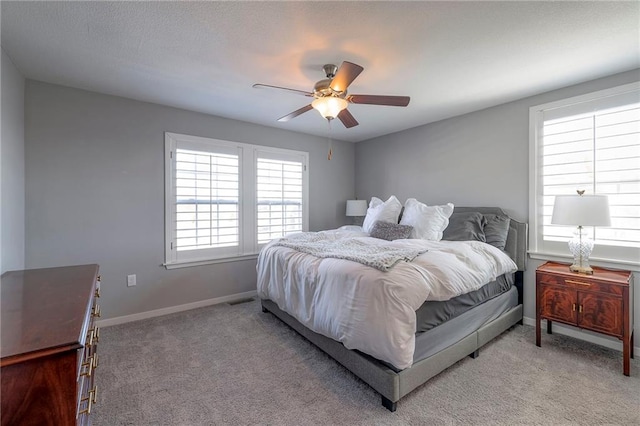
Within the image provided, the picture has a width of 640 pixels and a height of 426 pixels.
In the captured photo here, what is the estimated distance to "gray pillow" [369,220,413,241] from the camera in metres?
3.28

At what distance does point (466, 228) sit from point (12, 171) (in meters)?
4.33

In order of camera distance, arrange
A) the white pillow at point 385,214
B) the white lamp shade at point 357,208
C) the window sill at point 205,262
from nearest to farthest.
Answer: the window sill at point 205,262 < the white pillow at point 385,214 < the white lamp shade at point 357,208

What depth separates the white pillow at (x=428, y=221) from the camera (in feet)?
10.5

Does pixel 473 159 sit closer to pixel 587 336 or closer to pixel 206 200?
pixel 587 336

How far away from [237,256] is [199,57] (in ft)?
8.40

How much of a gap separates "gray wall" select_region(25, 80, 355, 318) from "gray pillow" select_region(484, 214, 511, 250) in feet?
11.0

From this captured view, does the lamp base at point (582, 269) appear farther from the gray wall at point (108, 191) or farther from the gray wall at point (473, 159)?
the gray wall at point (108, 191)

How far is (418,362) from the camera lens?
1896mm

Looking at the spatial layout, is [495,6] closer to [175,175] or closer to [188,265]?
[175,175]

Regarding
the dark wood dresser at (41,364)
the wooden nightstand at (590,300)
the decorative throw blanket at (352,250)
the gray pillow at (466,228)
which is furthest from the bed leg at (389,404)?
the gray pillow at (466,228)

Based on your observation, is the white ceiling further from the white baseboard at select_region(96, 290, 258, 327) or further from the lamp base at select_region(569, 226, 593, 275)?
the white baseboard at select_region(96, 290, 258, 327)

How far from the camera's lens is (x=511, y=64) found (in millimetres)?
2377

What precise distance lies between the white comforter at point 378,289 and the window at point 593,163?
75 centimetres

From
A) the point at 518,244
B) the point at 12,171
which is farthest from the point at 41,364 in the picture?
the point at 518,244
